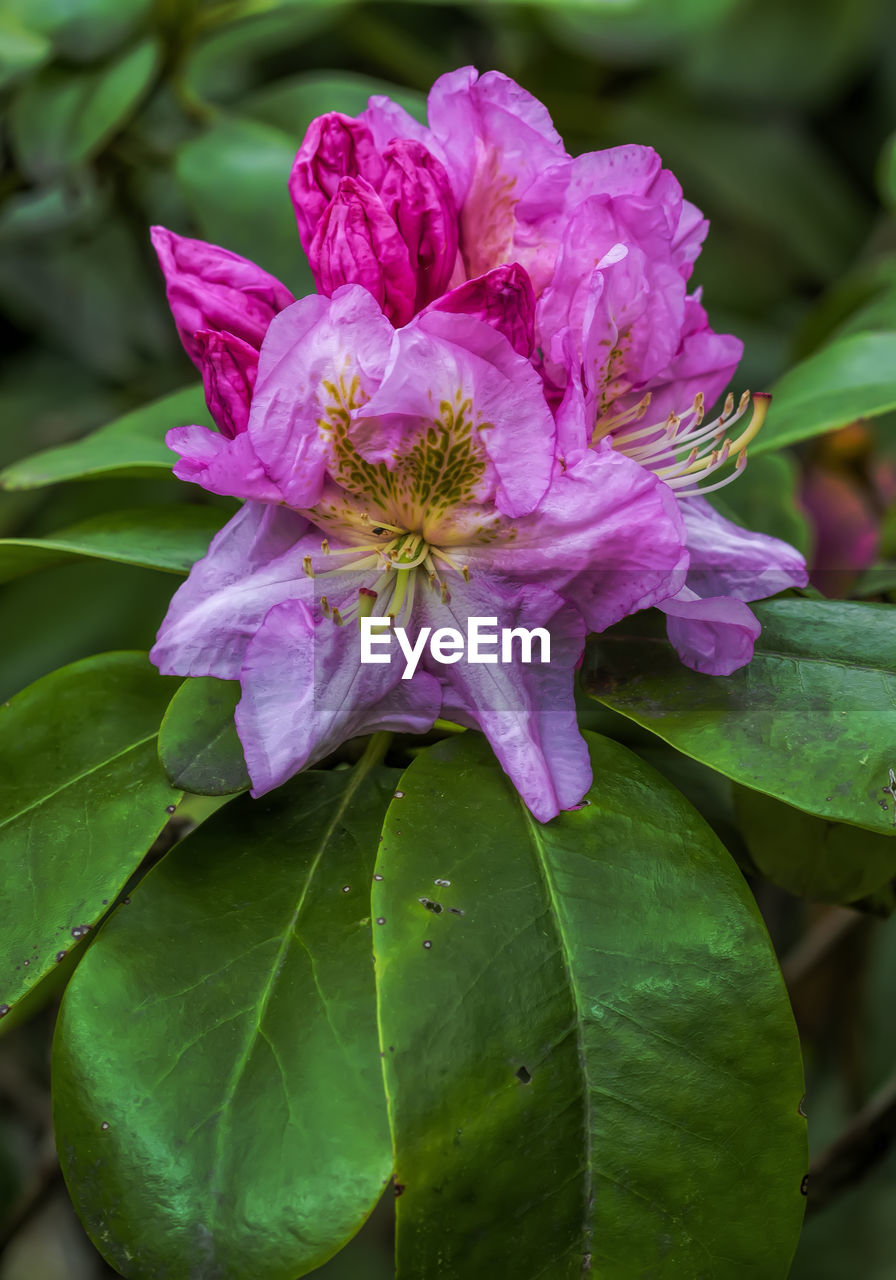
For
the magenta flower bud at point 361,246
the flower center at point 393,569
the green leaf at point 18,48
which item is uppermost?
the magenta flower bud at point 361,246

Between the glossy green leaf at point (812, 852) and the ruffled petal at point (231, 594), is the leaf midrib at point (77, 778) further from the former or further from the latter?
the glossy green leaf at point (812, 852)

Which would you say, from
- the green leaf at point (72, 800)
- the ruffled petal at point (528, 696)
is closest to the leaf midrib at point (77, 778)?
the green leaf at point (72, 800)

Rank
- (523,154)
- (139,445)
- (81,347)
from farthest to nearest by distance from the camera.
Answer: (81,347)
(139,445)
(523,154)

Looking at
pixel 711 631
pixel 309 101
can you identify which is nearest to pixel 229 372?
pixel 711 631

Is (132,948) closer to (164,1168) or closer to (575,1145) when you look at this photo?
(164,1168)

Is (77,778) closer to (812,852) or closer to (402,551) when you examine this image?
(402,551)

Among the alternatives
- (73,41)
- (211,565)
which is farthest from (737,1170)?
(73,41)

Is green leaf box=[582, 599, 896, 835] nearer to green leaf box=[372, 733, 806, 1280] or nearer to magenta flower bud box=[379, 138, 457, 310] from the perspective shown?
green leaf box=[372, 733, 806, 1280]
